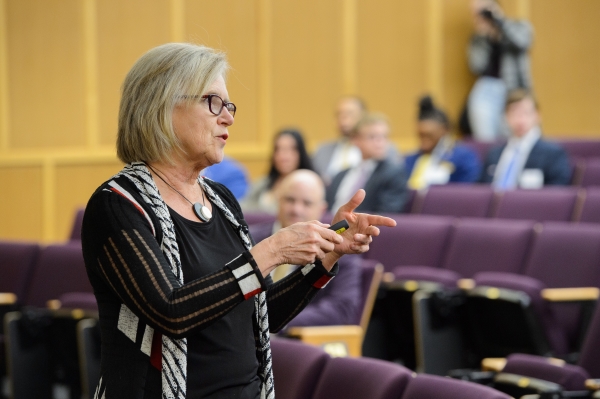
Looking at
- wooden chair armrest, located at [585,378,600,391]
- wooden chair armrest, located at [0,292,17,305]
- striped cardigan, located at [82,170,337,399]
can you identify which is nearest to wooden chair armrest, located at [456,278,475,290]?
wooden chair armrest, located at [585,378,600,391]

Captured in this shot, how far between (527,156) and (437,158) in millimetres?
557

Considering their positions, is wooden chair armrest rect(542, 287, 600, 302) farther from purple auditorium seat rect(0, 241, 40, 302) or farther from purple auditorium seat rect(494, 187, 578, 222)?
purple auditorium seat rect(0, 241, 40, 302)

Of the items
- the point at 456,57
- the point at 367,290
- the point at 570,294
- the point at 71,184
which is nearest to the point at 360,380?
the point at 367,290

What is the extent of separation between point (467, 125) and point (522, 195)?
98.6 inches

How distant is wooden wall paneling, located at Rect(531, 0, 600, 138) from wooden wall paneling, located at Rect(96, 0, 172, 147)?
9.08ft

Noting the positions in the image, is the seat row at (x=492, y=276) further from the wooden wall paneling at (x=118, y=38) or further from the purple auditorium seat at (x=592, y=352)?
the wooden wall paneling at (x=118, y=38)

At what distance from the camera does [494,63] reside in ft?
19.5

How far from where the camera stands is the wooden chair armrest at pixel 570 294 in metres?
2.68

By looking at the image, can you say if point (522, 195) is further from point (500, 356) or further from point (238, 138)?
point (238, 138)

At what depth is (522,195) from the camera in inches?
143

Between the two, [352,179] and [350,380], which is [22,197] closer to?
[352,179]

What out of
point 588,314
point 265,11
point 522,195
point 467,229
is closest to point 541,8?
point 265,11

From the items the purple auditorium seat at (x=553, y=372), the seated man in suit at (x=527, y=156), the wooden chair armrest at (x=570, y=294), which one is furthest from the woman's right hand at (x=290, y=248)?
the seated man in suit at (x=527, y=156)

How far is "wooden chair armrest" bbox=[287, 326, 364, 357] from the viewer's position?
7.58 ft
